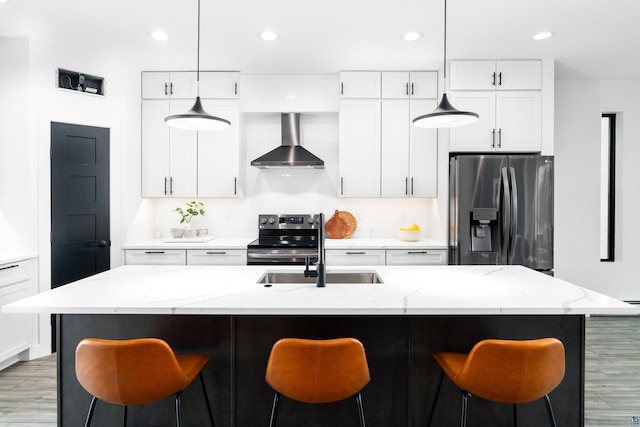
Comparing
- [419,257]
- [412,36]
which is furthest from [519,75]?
[419,257]

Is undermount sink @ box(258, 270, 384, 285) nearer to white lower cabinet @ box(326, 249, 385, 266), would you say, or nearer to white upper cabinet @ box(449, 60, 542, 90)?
white lower cabinet @ box(326, 249, 385, 266)

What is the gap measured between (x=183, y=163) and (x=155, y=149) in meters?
0.33

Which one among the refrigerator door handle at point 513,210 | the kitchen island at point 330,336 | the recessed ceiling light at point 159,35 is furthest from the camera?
the refrigerator door handle at point 513,210

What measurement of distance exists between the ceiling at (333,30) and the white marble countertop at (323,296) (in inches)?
76.0

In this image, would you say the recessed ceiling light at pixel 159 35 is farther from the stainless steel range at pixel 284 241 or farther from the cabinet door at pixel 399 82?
the cabinet door at pixel 399 82

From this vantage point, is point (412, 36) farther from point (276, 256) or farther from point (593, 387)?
point (593, 387)

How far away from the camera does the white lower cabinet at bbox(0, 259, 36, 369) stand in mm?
3012

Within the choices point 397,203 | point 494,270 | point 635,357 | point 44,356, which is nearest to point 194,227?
point 44,356

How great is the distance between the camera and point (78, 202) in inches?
144

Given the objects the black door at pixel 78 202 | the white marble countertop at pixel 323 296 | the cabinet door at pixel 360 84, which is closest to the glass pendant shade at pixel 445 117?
the white marble countertop at pixel 323 296

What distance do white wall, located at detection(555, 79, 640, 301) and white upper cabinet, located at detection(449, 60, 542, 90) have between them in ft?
3.06

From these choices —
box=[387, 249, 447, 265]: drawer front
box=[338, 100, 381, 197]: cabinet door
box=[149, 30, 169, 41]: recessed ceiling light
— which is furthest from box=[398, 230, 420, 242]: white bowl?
box=[149, 30, 169, 41]: recessed ceiling light

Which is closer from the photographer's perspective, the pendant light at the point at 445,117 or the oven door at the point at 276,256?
the pendant light at the point at 445,117

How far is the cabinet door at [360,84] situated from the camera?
4164 millimetres
